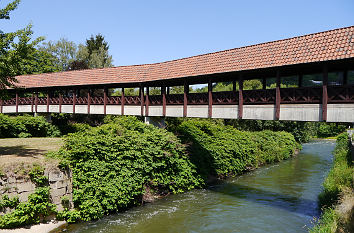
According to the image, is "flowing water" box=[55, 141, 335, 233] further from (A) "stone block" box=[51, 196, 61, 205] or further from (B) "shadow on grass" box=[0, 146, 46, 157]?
(B) "shadow on grass" box=[0, 146, 46, 157]

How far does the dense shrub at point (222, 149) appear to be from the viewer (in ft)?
59.5

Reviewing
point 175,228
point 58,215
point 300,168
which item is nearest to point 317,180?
point 300,168

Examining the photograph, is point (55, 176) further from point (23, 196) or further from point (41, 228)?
point (41, 228)

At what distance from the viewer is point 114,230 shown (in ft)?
34.8

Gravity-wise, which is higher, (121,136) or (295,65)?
(295,65)

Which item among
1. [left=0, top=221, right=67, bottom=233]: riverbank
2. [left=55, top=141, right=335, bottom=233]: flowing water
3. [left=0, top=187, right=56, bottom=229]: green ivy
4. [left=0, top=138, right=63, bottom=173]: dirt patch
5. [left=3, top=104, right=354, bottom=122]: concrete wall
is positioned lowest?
[left=55, top=141, right=335, bottom=233]: flowing water

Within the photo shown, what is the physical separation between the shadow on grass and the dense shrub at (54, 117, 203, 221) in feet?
4.77

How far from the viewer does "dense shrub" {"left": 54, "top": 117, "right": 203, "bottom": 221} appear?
11.7 m

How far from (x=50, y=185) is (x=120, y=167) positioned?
9.95 feet

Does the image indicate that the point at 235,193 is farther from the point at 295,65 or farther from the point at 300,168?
the point at 300,168

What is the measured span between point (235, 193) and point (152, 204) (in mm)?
4882

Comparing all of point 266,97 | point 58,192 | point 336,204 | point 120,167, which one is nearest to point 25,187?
point 58,192

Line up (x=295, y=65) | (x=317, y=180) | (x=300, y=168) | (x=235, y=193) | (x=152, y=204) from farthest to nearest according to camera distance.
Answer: (x=300, y=168) < (x=317, y=180) < (x=235, y=193) < (x=152, y=204) < (x=295, y=65)

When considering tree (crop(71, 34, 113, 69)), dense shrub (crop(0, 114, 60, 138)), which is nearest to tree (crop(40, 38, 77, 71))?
tree (crop(71, 34, 113, 69))
